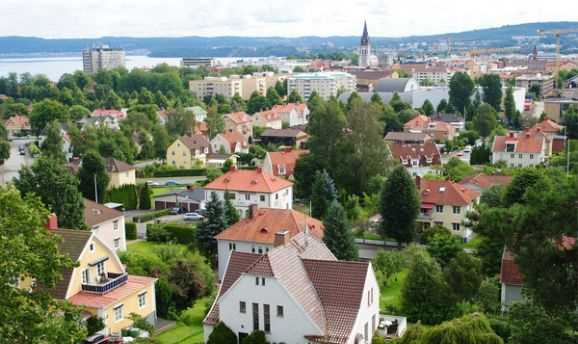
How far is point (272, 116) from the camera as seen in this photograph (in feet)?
354

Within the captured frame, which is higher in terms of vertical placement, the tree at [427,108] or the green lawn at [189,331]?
the tree at [427,108]

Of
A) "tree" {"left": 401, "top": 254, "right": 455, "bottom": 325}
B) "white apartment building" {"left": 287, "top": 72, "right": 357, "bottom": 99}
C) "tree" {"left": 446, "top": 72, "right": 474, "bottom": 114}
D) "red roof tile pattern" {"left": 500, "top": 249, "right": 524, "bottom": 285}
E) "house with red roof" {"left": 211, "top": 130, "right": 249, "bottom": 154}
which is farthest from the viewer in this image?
"white apartment building" {"left": 287, "top": 72, "right": 357, "bottom": 99}

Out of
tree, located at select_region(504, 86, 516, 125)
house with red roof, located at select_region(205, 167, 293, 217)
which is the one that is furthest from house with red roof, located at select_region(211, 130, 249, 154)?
tree, located at select_region(504, 86, 516, 125)

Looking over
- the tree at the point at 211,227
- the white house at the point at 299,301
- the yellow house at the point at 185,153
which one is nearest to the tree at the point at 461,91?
the yellow house at the point at 185,153

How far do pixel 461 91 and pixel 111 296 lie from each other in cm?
8672

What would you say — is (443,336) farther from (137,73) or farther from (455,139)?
(137,73)

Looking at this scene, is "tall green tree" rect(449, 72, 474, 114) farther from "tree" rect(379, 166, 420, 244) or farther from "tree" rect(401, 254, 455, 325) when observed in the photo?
"tree" rect(401, 254, 455, 325)

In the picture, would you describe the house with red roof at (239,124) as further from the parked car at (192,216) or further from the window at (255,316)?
the window at (255,316)

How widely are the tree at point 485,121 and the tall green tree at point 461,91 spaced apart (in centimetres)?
1789

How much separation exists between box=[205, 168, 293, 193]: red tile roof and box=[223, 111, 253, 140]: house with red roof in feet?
149

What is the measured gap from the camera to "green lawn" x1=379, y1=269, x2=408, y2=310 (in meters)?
32.9

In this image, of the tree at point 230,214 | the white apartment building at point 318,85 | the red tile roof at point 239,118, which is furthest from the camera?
the white apartment building at point 318,85

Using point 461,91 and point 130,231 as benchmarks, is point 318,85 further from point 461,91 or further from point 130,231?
point 130,231

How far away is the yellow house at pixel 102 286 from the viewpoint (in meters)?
26.8
